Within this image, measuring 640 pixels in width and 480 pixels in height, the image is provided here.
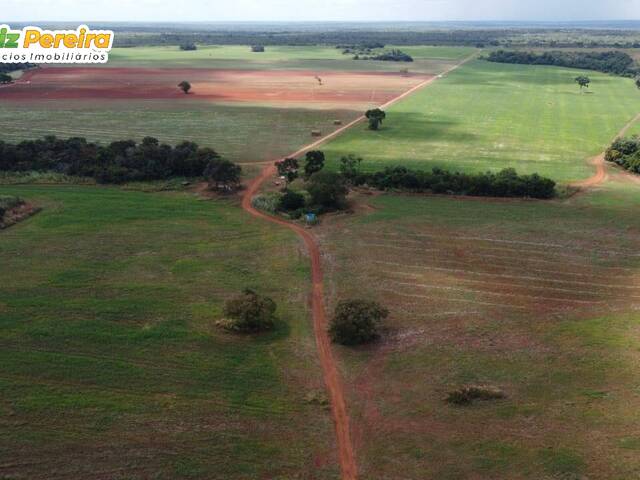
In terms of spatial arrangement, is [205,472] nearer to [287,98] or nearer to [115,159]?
[115,159]

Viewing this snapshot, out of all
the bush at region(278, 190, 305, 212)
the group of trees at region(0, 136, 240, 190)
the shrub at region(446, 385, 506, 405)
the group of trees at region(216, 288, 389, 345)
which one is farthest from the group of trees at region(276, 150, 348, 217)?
the shrub at region(446, 385, 506, 405)

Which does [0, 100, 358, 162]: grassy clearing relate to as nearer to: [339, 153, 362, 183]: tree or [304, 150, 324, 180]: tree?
[304, 150, 324, 180]: tree

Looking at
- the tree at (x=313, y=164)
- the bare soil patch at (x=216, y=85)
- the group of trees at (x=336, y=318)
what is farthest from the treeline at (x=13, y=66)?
the group of trees at (x=336, y=318)

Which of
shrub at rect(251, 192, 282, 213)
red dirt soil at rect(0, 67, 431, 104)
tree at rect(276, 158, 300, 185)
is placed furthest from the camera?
red dirt soil at rect(0, 67, 431, 104)

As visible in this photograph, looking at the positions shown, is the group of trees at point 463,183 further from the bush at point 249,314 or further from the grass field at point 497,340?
the bush at point 249,314

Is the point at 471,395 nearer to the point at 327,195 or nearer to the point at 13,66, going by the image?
the point at 327,195
